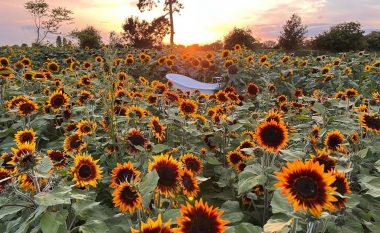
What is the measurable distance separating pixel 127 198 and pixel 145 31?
3049cm

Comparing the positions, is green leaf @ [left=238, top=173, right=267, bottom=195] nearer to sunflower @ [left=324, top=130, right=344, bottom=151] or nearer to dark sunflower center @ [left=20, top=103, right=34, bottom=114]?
sunflower @ [left=324, top=130, right=344, bottom=151]

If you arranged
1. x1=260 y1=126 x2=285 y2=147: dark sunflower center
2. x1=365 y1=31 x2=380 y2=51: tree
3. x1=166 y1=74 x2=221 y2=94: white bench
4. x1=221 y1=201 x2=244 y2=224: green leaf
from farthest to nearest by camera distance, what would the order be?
Result: x1=365 y1=31 x2=380 y2=51: tree, x1=166 y1=74 x2=221 y2=94: white bench, x1=260 y1=126 x2=285 y2=147: dark sunflower center, x1=221 y1=201 x2=244 y2=224: green leaf

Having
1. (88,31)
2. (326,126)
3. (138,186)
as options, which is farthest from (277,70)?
(88,31)

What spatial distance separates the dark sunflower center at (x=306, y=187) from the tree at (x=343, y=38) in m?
28.8

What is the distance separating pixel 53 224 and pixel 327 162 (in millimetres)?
1350

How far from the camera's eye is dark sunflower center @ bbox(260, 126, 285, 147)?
2.25m

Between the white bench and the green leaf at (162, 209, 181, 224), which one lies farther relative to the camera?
the white bench

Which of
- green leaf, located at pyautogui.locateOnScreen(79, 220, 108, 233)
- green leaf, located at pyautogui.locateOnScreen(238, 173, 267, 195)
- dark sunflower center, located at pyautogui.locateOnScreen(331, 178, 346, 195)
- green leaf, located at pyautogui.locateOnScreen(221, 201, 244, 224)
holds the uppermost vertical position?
dark sunflower center, located at pyautogui.locateOnScreen(331, 178, 346, 195)

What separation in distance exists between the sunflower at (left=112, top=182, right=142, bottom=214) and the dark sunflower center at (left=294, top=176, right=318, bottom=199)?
0.67 metres

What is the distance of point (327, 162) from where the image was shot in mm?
2133

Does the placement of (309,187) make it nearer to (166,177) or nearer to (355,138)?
(166,177)

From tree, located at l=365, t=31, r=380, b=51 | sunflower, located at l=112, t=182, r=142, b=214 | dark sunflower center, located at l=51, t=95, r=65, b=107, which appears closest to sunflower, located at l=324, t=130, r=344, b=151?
sunflower, located at l=112, t=182, r=142, b=214

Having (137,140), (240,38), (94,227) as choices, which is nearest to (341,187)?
(94,227)

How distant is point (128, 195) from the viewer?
6.04 ft
